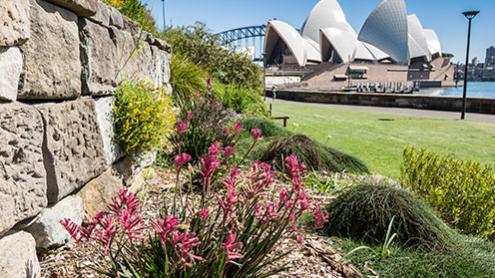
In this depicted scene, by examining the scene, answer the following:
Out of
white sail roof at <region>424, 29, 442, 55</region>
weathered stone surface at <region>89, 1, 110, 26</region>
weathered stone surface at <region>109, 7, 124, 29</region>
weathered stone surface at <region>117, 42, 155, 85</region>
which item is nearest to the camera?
weathered stone surface at <region>89, 1, 110, 26</region>

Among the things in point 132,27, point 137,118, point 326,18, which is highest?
point 326,18

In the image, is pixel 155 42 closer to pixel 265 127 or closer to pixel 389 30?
pixel 265 127

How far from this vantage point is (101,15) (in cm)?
260

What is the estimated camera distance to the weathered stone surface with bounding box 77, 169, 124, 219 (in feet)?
7.65

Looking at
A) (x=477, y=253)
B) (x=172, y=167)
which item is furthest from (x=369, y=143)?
(x=477, y=253)

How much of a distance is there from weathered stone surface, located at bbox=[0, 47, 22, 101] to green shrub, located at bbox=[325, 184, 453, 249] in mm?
2053

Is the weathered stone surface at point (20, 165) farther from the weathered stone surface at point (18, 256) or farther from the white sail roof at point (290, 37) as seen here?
the white sail roof at point (290, 37)

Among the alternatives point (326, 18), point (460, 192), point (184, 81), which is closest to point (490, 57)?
point (326, 18)

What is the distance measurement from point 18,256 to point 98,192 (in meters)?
0.97

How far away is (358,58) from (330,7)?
28.9ft

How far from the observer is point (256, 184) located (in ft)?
4.64

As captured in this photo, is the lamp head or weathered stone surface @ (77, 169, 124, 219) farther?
the lamp head

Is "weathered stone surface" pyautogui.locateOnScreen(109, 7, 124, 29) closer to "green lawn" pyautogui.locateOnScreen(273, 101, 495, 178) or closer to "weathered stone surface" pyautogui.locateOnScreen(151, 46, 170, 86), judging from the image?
"weathered stone surface" pyautogui.locateOnScreen(151, 46, 170, 86)

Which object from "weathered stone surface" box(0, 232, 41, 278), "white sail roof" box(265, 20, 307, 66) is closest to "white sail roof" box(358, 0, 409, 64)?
"white sail roof" box(265, 20, 307, 66)
